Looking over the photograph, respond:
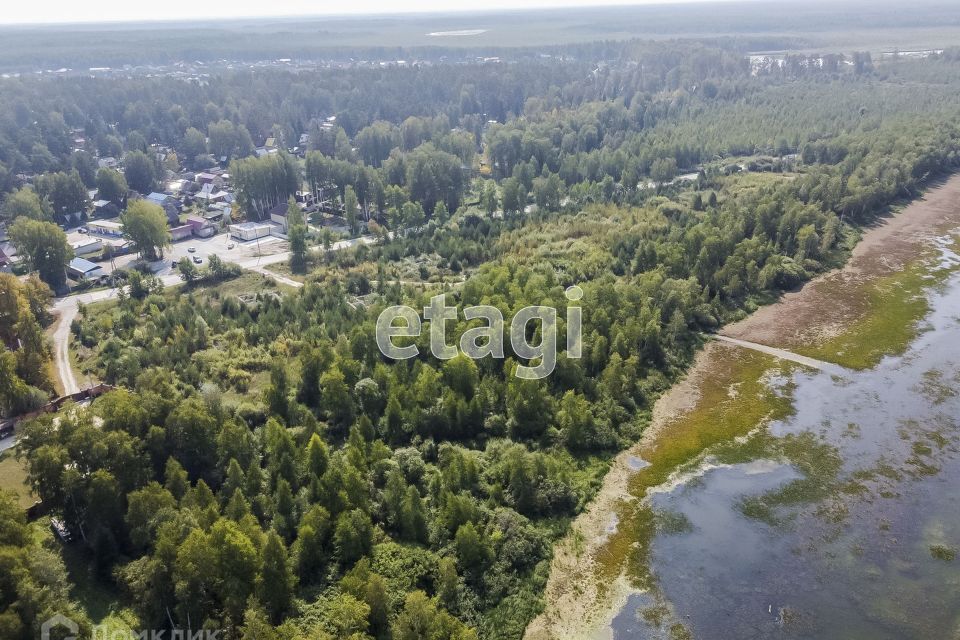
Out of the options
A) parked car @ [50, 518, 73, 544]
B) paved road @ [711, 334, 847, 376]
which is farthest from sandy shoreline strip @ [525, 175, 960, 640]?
parked car @ [50, 518, 73, 544]

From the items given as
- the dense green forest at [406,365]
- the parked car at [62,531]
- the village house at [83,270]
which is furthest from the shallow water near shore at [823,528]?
the village house at [83,270]

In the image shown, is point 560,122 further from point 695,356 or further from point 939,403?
point 939,403

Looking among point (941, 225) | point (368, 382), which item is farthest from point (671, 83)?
point (368, 382)

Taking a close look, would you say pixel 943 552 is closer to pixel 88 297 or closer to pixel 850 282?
pixel 850 282

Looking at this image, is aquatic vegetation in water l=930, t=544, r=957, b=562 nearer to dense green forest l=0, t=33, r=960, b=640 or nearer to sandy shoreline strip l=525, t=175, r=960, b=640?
sandy shoreline strip l=525, t=175, r=960, b=640

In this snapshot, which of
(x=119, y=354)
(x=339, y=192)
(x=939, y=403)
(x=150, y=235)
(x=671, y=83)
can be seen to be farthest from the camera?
(x=671, y=83)

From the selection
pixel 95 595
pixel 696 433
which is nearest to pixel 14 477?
pixel 95 595
